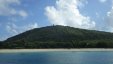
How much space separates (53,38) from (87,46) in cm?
5532

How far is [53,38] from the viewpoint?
177250mm

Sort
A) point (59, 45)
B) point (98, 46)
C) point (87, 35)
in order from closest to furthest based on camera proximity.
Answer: point (98, 46) < point (59, 45) < point (87, 35)

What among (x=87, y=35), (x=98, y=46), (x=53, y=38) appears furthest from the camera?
(x=87, y=35)

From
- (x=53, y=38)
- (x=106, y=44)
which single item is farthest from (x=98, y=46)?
(x=53, y=38)

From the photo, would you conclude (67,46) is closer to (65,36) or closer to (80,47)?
(80,47)

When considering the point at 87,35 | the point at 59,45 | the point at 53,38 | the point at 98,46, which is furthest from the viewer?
the point at 87,35

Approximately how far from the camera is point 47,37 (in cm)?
18200

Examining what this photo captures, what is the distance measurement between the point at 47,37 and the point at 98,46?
65.3 m

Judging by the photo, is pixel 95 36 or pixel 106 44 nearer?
pixel 106 44

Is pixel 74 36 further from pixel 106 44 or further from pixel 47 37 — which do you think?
pixel 106 44

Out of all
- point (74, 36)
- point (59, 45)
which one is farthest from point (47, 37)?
point (59, 45)

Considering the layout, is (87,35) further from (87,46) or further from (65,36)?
(87,46)

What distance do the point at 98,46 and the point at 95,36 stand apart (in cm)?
6657

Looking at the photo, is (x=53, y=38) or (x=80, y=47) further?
(x=53, y=38)
